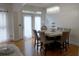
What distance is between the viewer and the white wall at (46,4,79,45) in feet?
5.63

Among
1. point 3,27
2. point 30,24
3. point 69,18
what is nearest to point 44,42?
point 30,24

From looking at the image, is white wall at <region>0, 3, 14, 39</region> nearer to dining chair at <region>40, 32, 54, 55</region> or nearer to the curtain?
the curtain

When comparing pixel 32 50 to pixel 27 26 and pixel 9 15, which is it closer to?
pixel 27 26

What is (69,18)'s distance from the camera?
176 cm

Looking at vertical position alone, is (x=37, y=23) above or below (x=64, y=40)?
above

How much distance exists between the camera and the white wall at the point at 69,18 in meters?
1.72

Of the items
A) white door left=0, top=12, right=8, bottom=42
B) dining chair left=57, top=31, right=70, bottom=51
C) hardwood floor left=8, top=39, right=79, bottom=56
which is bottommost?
hardwood floor left=8, top=39, right=79, bottom=56

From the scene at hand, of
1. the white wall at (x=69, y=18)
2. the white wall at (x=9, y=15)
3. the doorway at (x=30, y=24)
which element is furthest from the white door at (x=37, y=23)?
the white wall at (x=9, y=15)

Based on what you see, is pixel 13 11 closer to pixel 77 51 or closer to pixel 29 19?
pixel 29 19

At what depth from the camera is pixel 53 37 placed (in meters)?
1.79

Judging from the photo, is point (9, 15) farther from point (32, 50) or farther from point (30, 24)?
point (32, 50)

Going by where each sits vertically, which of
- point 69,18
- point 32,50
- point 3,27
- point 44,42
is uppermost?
point 69,18

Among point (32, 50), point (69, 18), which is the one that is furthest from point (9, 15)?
point (69, 18)

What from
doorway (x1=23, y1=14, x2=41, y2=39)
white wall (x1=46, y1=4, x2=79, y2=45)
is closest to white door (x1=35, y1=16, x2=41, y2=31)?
doorway (x1=23, y1=14, x2=41, y2=39)
